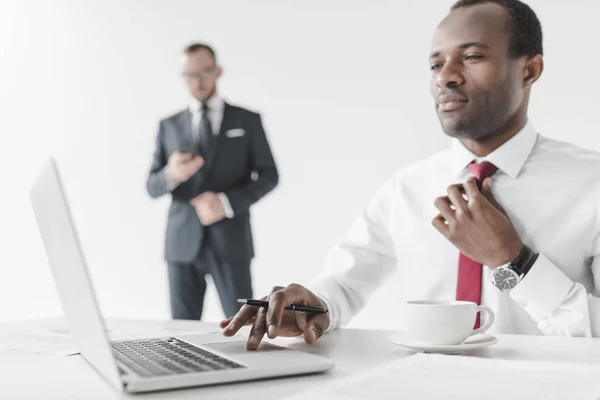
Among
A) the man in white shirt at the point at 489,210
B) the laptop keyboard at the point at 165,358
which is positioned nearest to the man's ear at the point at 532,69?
the man in white shirt at the point at 489,210

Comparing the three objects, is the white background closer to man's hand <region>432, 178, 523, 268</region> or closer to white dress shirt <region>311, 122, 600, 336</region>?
white dress shirt <region>311, 122, 600, 336</region>

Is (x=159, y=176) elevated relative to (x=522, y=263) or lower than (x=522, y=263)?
elevated

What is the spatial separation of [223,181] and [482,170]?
1.75 meters

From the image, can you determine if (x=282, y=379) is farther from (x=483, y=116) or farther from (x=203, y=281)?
(x=203, y=281)

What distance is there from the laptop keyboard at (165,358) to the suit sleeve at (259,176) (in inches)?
75.6

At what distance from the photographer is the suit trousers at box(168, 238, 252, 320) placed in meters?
2.88

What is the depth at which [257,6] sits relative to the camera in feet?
12.8

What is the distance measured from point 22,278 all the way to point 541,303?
3.46m

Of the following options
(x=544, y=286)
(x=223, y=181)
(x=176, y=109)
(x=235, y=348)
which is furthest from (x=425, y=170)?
(x=176, y=109)

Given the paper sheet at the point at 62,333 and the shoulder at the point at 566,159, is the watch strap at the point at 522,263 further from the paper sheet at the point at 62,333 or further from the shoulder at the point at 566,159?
the paper sheet at the point at 62,333

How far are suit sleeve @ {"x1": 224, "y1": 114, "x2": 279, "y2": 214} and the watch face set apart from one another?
178cm

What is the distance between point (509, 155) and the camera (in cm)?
138

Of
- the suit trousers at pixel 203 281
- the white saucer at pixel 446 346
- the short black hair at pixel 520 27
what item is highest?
the short black hair at pixel 520 27

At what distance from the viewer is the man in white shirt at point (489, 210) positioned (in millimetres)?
1196
